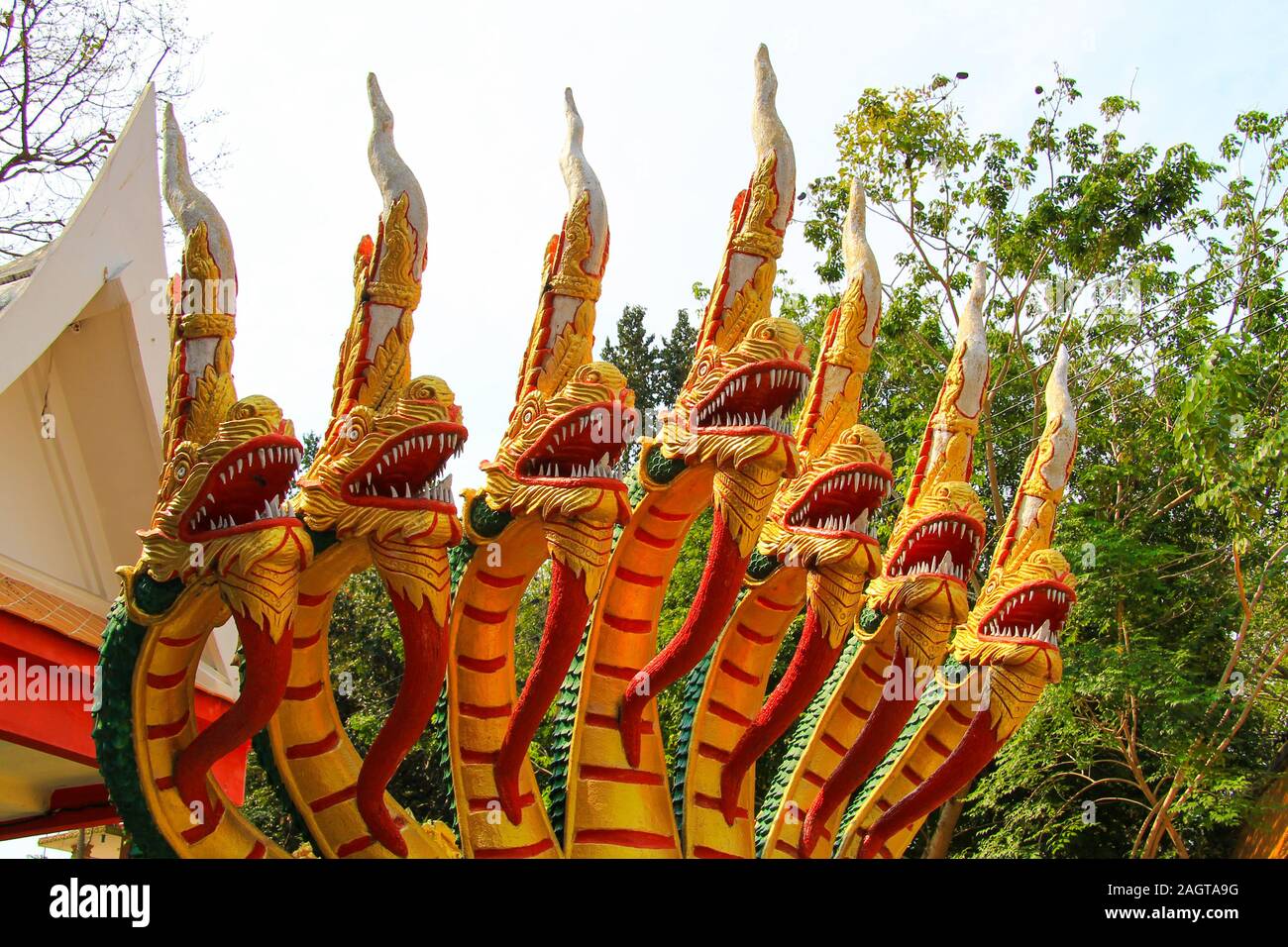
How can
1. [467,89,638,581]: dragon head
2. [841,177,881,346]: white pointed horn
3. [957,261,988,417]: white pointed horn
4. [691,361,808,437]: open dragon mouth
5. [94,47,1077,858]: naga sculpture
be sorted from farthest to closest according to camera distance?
1. [957,261,988,417]: white pointed horn
2. [841,177,881,346]: white pointed horn
3. [691,361,808,437]: open dragon mouth
4. [467,89,638,581]: dragon head
5. [94,47,1077,858]: naga sculpture

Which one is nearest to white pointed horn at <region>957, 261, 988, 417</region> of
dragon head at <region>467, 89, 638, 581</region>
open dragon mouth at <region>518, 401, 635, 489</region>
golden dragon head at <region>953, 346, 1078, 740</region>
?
golden dragon head at <region>953, 346, 1078, 740</region>

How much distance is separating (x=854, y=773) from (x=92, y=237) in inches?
223

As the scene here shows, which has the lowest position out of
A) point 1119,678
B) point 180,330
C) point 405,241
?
point 1119,678

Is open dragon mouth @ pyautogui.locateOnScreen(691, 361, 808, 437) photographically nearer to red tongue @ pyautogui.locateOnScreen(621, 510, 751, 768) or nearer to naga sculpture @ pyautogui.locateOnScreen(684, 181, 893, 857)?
red tongue @ pyautogui.locateOnScreen(621, 510, 751, 768)

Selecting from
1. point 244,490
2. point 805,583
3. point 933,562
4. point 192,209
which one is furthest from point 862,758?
point 192,209

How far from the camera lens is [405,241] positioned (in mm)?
6246

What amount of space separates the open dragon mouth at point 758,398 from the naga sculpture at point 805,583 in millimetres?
702

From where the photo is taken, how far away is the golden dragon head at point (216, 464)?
551 cm

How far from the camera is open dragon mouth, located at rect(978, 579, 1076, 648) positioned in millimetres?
7656

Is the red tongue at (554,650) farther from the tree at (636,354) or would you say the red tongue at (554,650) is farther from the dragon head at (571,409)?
the tree at (636,354)

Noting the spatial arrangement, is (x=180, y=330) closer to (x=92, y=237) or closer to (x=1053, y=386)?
(x=92, y=237)

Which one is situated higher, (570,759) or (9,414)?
(9,414)
